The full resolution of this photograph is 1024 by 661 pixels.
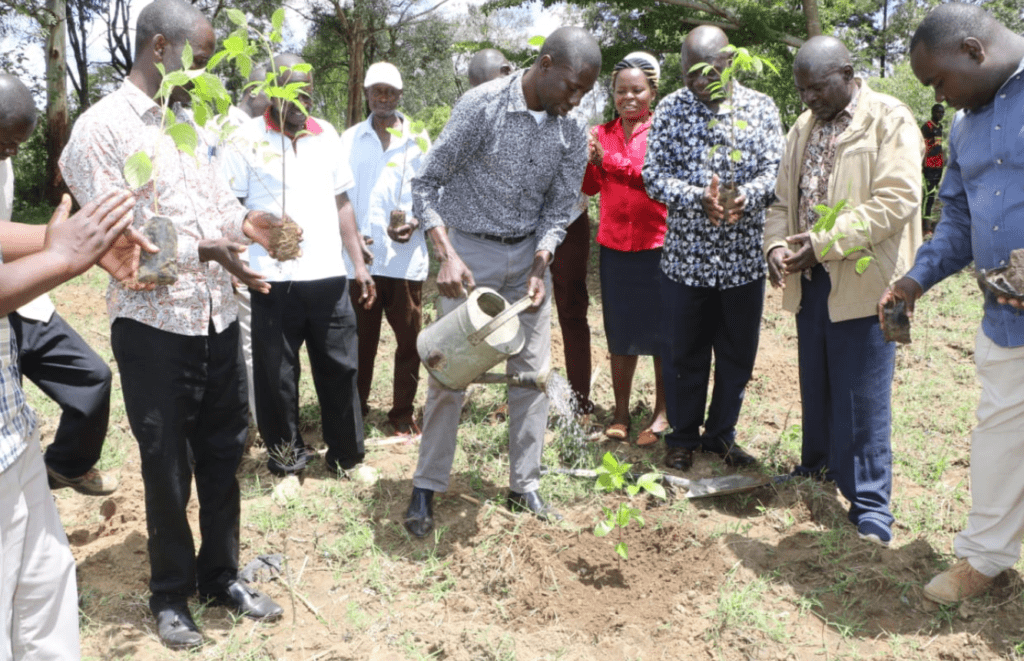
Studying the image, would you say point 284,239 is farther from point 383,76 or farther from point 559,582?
point 383,76

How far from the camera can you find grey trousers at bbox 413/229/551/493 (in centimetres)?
337

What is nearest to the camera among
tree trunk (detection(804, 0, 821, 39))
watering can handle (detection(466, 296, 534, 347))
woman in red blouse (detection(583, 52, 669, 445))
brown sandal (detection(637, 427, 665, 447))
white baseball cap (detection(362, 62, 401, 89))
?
watering can handle (detection(466, 296, 534, 347))

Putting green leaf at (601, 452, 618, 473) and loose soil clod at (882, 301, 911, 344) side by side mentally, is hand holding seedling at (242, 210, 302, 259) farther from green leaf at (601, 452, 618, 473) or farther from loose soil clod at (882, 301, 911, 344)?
loose soil clod at (882, 301, 911, 344)

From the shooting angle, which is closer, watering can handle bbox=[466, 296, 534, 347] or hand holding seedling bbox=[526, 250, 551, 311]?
watering can handle bbox=[466, 296, 534, 347]

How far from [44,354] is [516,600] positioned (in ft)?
7.02

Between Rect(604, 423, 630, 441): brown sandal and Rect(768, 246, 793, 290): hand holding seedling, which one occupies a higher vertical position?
Rect(768, 246, 793, 290): hand holding seedling

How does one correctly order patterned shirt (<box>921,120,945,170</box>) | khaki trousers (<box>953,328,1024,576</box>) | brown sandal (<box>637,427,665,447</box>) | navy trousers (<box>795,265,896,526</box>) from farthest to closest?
patterned shirt (<box>921,120,945,170</box>) → brown sandal (<box>637,427,665,447</box>) → navy trousers (<box>795,265,896,526</box>) → khaki trousers (<box>953,328,1024,576</box>)

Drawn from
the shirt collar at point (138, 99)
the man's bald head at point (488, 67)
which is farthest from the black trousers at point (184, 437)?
the man's bald head at point (488, 67)

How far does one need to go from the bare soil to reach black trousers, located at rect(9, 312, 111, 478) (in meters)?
0.27

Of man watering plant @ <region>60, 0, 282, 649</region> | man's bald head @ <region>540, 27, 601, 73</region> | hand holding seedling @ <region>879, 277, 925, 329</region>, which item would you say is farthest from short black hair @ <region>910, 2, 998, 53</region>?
man watering plant @ <region>60, 0, 282, 649</region>

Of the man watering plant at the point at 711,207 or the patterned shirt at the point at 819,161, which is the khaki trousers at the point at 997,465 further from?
the man watering plant at the point at 711,207

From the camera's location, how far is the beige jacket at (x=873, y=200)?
120 inches

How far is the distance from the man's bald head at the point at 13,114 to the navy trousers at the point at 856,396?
10.1 ft

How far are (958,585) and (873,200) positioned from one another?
1399mm
